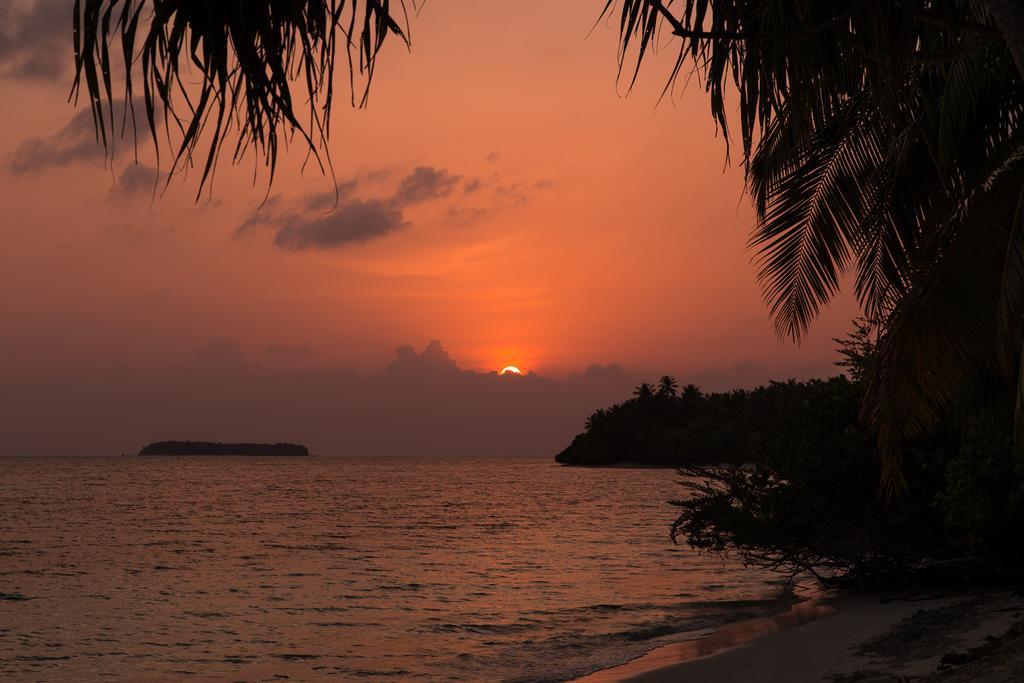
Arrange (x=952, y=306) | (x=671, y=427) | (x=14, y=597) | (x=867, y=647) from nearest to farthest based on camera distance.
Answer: (x=952, y=306) < (x=867, y=647) < (x=14, y=597) < (x=671, y=427)

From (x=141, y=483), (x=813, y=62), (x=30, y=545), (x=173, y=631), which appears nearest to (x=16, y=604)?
(x=173, y=631)

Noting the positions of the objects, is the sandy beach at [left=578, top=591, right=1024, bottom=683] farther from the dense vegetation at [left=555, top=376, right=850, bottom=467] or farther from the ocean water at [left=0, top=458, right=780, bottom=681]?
the dense vegetation at [left=555, top=376, right=850, bottom=467]

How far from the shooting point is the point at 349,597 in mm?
23812

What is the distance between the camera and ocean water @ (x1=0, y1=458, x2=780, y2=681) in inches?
628

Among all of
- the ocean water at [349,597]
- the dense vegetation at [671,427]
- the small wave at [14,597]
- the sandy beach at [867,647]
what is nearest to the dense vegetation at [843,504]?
the sandy beach at [867,647]

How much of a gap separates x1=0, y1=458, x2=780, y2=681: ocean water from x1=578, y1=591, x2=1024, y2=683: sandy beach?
1.63 m

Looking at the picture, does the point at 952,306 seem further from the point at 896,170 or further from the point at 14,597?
the point at 14,597

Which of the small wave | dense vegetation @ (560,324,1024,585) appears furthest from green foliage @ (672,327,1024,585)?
the small wave

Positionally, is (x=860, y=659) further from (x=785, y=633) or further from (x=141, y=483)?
(x=141, y=483)

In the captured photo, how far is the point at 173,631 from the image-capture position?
1903 centimetres

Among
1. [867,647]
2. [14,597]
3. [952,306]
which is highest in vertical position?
[952,306]

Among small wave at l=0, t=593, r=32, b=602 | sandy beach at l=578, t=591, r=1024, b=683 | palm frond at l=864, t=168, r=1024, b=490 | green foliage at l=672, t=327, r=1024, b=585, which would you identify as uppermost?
palm frond at l=864, t=168, r=1024, b=490

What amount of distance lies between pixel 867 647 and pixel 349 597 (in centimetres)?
1523

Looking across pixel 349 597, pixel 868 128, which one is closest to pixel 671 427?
pixel 349 597
